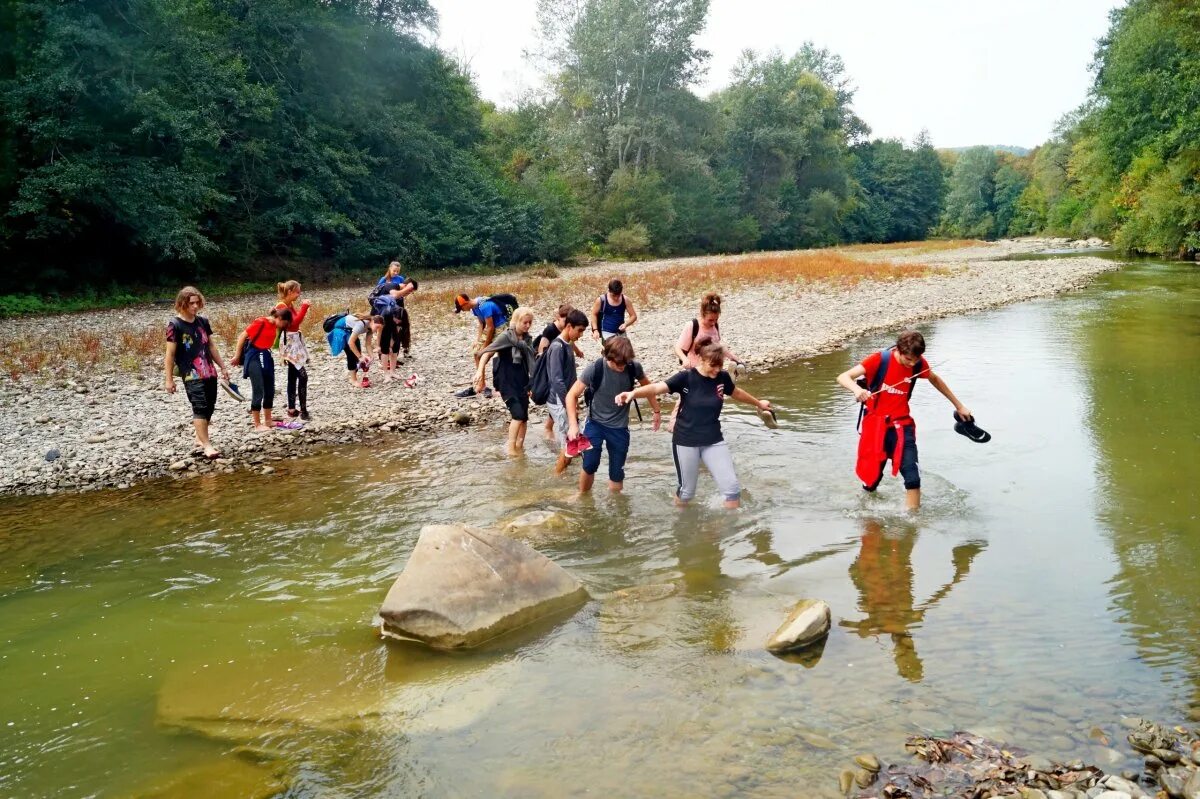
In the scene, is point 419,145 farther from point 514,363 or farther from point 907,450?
point 907,450

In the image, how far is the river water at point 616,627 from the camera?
456cm

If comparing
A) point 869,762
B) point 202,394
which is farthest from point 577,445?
point 202,394

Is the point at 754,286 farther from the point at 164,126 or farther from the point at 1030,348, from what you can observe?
the point at 164,126

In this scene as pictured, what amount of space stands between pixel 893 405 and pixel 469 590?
410cm

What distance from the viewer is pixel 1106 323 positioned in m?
Result: 22.0

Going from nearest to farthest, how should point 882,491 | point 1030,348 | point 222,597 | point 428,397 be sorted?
point 222,597 < point 882,491 < point 428,397 < point 1030,348

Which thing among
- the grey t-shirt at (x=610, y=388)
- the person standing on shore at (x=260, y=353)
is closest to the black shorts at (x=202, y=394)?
the person standing on shore at (x=260, y=353)

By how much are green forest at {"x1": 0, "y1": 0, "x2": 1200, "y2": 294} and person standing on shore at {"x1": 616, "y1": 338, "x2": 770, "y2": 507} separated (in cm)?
2154

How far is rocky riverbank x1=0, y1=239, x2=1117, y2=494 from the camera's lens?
10188mm

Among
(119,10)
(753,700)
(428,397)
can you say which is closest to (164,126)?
(119,10)

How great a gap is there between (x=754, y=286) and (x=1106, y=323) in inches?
470

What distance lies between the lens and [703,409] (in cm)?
739

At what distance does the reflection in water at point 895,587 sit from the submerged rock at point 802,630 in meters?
0.32

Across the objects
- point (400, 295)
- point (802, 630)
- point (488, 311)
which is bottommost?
point (802, 630)
